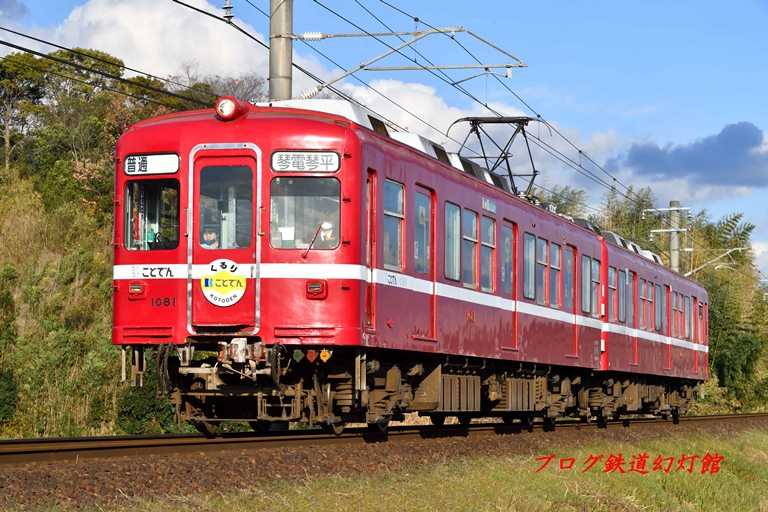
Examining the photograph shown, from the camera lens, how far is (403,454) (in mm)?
13156

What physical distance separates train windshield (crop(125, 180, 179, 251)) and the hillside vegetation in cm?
238

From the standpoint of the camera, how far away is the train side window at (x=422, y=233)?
1420 centimetres

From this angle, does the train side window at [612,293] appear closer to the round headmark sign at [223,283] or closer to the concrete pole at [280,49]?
the concrete pole at [280,49]

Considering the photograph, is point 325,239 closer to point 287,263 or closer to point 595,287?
point 287,263

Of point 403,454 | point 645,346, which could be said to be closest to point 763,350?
point 645,346

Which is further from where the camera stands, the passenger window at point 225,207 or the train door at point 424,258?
the train door at point 424,258

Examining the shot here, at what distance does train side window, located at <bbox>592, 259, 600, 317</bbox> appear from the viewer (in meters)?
22.1

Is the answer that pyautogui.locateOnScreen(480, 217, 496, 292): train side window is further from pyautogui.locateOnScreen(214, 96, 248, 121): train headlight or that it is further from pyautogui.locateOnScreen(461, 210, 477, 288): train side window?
pyautogui.locateOnScreen(214, 96, 248, 121): train headlight

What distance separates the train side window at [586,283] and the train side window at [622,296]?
2.09m

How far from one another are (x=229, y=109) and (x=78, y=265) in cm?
1460

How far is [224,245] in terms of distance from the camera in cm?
1277

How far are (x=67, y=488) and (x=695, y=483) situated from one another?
7989mm

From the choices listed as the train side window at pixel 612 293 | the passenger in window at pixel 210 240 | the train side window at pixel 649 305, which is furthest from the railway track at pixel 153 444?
the train side window at pixel 649 305

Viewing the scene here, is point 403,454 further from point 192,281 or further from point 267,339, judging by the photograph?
point 192,281
